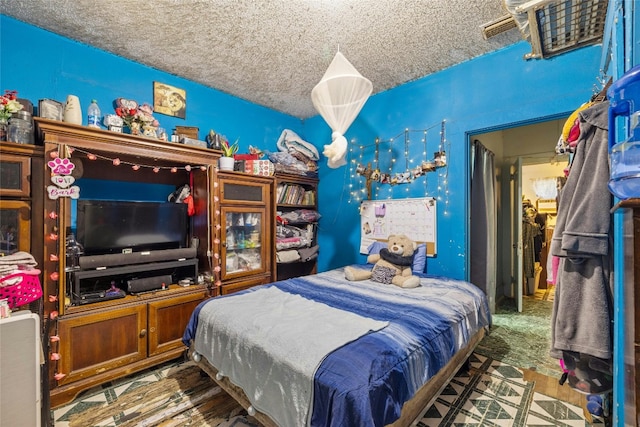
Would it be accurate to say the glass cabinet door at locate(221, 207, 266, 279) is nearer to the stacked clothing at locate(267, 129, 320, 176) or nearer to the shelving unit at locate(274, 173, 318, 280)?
the shelving unit at locate(274, 173, 318, 280)

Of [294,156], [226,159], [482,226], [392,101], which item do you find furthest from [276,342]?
[482,226]

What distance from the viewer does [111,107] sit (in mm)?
2453

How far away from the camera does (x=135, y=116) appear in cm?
235

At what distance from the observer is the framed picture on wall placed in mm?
2689

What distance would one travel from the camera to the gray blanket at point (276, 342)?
121cm

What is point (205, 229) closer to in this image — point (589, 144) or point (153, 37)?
point (153, 37)

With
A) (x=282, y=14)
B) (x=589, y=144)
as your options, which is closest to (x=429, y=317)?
(x=589, y=144)

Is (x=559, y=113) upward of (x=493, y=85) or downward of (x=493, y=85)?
downward

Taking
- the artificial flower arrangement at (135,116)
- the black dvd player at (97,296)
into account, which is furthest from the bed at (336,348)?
the artificial flower arrangement at (135,116)

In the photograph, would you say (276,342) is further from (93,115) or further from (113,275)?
(93,115)

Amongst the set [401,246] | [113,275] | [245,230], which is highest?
[245,230]

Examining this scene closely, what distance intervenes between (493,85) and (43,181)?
11.6 feet

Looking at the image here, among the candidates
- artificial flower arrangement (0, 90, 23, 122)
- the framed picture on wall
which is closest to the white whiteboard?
the framed picture on wall

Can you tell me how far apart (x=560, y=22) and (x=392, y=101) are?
68.2 inches
